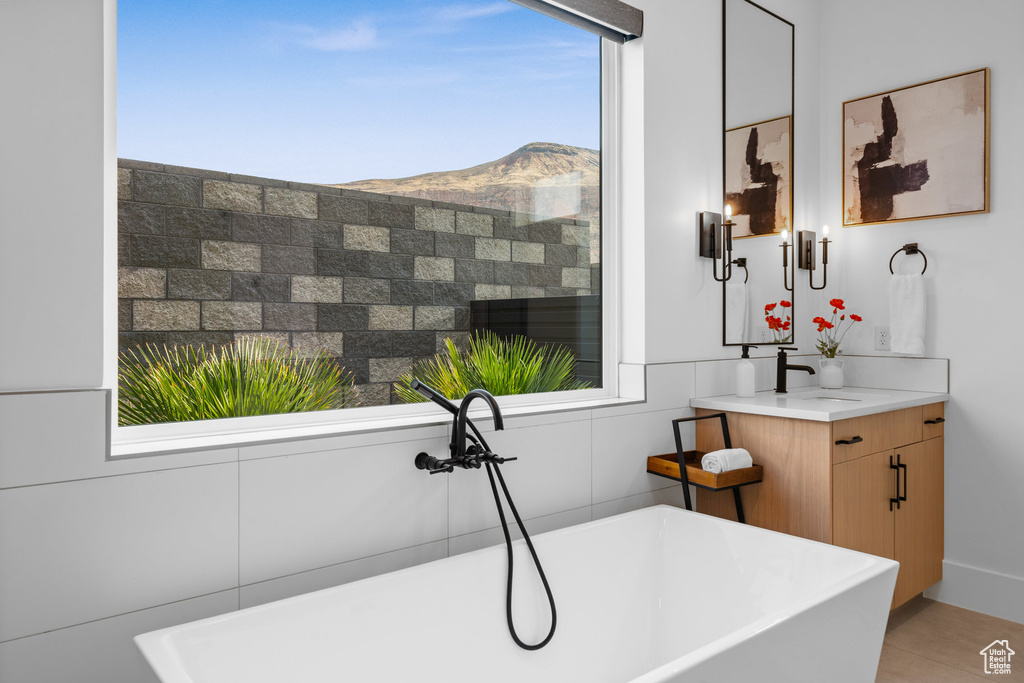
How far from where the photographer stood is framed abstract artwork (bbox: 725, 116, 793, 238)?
2771mm

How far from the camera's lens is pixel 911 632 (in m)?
2.54

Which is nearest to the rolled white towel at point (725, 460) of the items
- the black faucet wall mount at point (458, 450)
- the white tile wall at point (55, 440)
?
the black faucet wall mount at point (458, 450)

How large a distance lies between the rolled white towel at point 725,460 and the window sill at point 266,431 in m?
0.50

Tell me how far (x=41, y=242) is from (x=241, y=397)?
1.87 ft

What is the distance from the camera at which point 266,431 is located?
1664mm

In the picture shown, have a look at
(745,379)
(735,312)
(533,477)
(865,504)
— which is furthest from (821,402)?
(533,477)

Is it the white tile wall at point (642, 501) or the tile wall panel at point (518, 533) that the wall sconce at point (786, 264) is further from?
the tile wall panel at point (518, 533)

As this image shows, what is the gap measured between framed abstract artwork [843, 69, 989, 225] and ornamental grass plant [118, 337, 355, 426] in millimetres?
2573

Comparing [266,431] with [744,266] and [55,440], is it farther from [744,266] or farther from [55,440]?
[744,266]

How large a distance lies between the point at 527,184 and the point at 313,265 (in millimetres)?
847

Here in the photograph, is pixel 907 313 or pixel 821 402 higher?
pixel 907 313

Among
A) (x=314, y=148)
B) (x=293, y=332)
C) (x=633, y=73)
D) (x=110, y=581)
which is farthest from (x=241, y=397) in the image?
(x=633, y=73)
